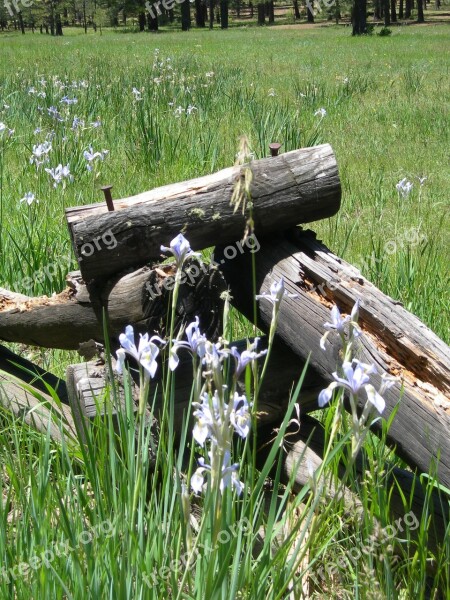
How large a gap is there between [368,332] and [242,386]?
0.42 meters

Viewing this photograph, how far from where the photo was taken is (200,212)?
2.47 meters

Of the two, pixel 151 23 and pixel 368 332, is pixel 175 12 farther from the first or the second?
pixel 368 332

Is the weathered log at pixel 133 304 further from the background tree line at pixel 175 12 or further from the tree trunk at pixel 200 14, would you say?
the tree trunk at pixel 200 14

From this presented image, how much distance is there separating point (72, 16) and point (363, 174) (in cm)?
9892

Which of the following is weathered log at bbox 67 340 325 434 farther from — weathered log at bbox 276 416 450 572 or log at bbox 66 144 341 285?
log at bbox 66 144 341 285

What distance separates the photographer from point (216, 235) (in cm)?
255

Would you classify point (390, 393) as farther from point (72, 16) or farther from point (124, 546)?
point (72, 16)

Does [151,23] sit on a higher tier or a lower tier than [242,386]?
higher

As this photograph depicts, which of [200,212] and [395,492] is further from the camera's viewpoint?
[200,212]

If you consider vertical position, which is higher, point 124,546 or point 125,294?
point 125,294

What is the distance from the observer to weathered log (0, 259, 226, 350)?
2328mm

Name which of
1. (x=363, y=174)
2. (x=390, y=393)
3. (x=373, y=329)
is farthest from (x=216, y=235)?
(x=363, y=174)

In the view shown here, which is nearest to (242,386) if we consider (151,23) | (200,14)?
(151,23)

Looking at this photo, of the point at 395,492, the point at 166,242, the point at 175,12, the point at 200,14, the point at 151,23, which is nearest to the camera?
the point at 395,492
